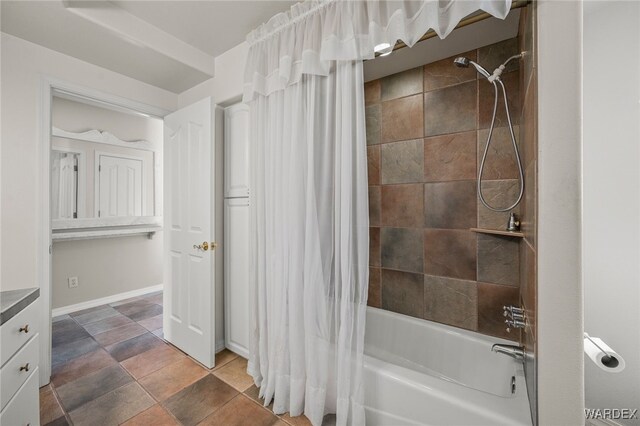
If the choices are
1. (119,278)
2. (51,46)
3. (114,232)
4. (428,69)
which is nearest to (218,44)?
(51,46)

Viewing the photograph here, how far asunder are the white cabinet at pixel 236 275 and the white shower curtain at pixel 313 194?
0.37m

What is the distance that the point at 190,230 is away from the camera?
224cm

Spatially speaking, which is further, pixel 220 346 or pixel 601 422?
pixel 220 346

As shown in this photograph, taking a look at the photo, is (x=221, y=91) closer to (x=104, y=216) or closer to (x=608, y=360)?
(x=104, y=216)

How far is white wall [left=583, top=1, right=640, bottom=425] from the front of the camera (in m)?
1.26

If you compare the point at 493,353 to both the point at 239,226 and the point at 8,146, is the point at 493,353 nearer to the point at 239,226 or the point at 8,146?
the point at 239,226

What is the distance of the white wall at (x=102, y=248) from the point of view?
3168 millimetres

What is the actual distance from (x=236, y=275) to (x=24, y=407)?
1.26m

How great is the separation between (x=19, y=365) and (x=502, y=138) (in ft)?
9.16

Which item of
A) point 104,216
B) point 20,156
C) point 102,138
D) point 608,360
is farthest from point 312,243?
point 102,138

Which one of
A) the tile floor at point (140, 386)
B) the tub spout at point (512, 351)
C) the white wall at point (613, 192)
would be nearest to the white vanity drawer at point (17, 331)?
the tile floor at point (140, 386)

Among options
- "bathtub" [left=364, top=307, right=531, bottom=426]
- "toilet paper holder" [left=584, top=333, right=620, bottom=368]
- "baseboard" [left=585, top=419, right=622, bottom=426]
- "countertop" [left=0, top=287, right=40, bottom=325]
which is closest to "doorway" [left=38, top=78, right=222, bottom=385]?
"countertop" [left=0, top=287, right=40, bottom=325]

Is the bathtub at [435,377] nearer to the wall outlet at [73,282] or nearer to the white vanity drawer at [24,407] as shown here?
the white vanity drawer at [24,407]

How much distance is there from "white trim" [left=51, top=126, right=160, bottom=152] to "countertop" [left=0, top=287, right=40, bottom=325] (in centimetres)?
266
